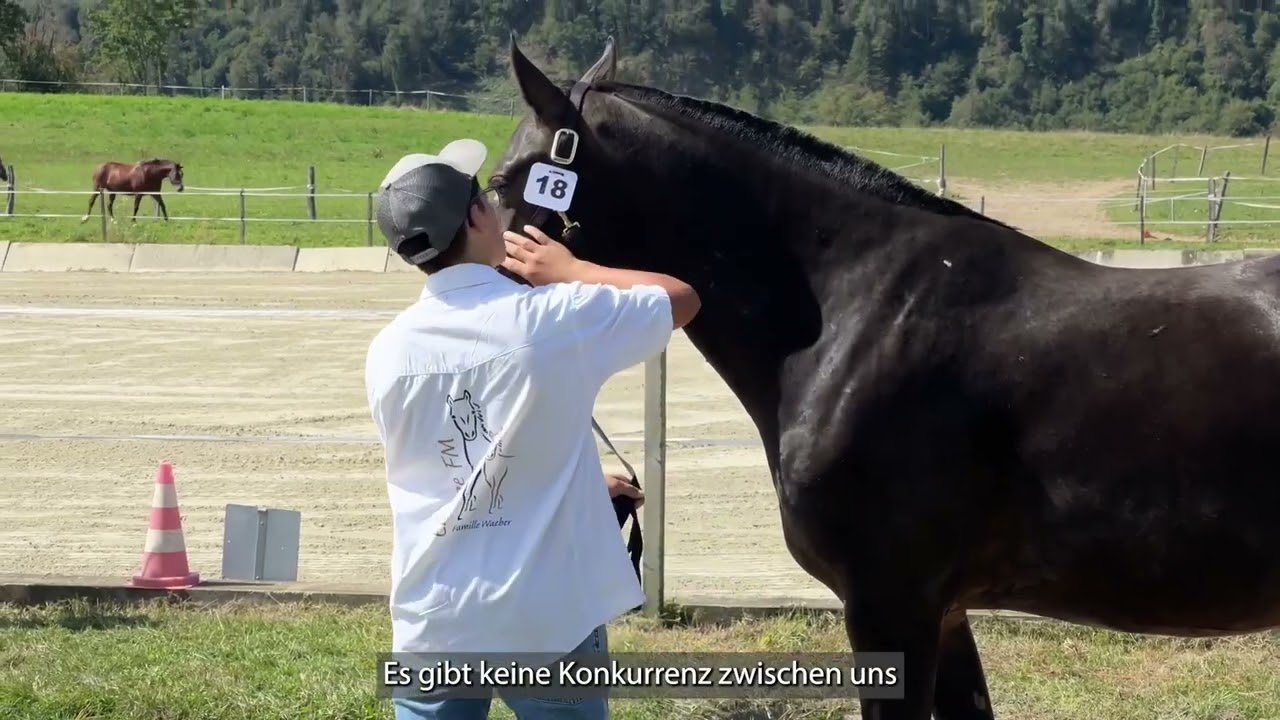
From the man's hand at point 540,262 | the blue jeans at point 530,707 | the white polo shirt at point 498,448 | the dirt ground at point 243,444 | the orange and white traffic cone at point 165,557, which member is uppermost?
the man's hand at point 540,262

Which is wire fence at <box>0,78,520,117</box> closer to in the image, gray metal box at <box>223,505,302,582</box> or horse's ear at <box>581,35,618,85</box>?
gray metal box at <box>223,505,302,582</box>

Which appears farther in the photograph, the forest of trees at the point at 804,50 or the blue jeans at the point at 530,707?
the forest of trees at the point at 804,50

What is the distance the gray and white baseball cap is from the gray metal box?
4.03m

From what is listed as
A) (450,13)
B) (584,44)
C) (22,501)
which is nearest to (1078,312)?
(22,501)

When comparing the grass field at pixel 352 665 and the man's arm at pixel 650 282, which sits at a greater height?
the man's arm at pixel 650 282

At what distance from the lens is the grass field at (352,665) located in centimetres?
466

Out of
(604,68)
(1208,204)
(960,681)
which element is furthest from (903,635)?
(1208,204)

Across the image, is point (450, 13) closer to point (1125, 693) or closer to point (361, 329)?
point (361, 329)

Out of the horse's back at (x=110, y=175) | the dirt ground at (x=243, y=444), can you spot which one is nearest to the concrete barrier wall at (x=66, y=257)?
the dirt ground at (x=243, y=444)

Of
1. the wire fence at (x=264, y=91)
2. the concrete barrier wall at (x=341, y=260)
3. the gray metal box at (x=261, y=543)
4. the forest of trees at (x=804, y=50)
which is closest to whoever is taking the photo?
the gray metal box at (x=261, y=543)

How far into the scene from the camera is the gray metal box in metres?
6.46

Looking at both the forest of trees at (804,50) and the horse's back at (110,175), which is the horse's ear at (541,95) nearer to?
the horse's back at (110,175)

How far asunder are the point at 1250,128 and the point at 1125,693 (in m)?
89.1

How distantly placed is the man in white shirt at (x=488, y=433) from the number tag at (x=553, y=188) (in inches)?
35.3
